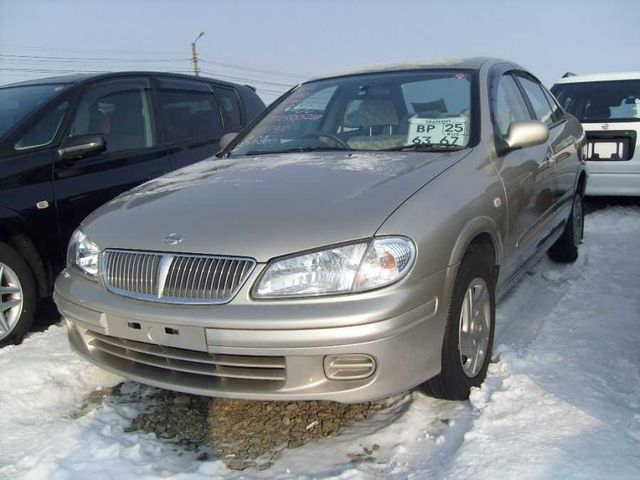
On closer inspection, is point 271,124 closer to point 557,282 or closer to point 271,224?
point 271,224

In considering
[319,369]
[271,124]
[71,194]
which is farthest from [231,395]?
[71,194]

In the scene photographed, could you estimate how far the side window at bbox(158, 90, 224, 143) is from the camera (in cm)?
501

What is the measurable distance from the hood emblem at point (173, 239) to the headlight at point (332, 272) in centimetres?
42

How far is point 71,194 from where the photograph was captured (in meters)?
4.06

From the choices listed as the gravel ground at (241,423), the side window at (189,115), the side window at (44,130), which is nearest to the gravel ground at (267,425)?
the gravel ground at (241,423)

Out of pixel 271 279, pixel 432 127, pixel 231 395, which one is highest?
pixel 432 127

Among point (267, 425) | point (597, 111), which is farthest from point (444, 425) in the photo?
point (597, 111)

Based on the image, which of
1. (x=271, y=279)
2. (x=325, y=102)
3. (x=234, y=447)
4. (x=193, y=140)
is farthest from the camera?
(x=193, y=140)

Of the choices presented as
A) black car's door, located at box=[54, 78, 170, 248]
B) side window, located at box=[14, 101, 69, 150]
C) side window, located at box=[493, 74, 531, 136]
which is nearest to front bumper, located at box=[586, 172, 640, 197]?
side window, located at box=[493, 74, 531, 136]

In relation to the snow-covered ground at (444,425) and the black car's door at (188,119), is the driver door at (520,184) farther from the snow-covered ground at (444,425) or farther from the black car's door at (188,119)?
the black car's door at (188,119)

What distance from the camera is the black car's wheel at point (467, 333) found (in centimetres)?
259

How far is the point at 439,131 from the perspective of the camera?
10.6 feet

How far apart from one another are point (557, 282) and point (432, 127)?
1940mm

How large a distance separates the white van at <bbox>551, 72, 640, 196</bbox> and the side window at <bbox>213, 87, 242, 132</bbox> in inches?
145
